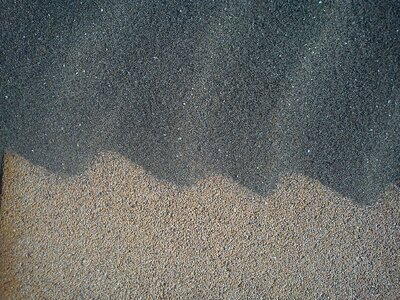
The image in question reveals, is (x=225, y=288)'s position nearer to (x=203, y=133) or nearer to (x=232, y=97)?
(x=203, y=133)

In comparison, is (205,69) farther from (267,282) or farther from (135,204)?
(267,282)

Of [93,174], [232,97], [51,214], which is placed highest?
[232,97]

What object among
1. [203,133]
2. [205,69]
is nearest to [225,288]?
[203,133]

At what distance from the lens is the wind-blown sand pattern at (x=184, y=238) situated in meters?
1.45

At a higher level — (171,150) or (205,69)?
(205,69)

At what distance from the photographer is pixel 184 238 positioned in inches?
58.6

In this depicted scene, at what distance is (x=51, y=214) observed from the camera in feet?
4.97

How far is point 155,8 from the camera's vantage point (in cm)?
151

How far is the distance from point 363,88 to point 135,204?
0.87m

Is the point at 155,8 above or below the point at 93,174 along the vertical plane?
above

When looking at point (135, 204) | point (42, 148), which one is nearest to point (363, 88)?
point (135, 204)

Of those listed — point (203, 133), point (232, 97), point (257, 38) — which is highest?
point (257, 38)

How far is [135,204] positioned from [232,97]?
19.7 inches

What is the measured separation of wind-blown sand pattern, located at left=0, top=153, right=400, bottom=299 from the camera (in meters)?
1.45
